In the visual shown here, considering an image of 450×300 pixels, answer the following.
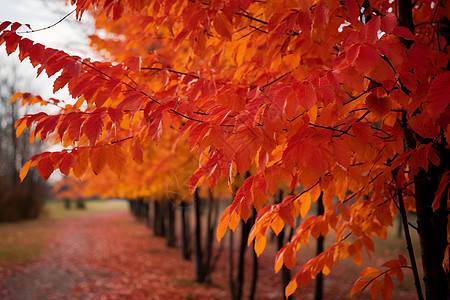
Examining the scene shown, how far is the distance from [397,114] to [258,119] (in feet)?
4.54

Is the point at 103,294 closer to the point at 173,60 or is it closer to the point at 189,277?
the point at 189,277

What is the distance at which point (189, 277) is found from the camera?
32.2 ft

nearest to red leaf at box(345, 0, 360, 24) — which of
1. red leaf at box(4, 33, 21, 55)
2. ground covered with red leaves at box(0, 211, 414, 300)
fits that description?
red leaf at box(4, 33, 21, 55)

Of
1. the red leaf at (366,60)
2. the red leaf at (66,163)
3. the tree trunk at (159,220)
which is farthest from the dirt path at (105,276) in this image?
the red leaf at (366,60)

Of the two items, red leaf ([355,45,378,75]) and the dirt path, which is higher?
red leaf ([355,45,378,75])

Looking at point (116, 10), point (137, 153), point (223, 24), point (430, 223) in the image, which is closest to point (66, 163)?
point (137, 153)

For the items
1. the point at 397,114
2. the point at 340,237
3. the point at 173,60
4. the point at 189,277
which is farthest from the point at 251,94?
the point at 189,277

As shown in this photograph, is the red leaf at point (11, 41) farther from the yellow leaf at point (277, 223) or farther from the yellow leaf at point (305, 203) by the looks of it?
the yellow leaf at point (305, 203)

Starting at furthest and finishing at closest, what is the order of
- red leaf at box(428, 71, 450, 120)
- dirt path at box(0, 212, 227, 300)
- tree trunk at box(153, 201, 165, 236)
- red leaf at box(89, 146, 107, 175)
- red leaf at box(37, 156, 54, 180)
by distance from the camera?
tree trunk at box(153, 201, 165, 236) → dirt path at box(0, 212, 227, 300) → red leaf at box(89, 146, 107, 175) → red leaf at box(37, 156, 54, 180) → red leaf at box(428, 71, 450, 120)

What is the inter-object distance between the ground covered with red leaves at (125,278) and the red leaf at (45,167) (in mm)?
6775

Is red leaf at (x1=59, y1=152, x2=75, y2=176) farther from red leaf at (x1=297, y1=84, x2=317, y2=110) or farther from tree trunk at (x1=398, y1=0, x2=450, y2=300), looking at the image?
tree trunk at (x1=398, y1=0, x2=450, y2=300)

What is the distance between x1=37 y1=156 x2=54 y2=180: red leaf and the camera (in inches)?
65.7

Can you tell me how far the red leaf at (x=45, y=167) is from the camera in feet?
5.47

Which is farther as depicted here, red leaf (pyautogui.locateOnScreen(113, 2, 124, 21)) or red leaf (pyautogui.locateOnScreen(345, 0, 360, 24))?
red leaf (pyautogui.locateOnScreen(113, 2, 124, 21))
